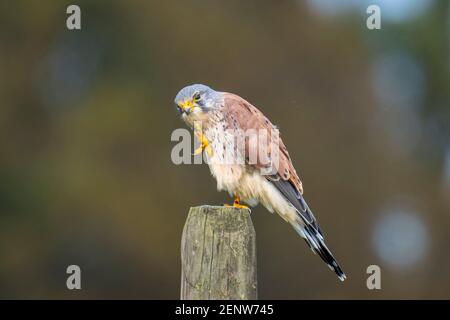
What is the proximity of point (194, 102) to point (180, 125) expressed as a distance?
5867mm

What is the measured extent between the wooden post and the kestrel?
1.64 m

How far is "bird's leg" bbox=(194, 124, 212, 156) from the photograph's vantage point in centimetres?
549

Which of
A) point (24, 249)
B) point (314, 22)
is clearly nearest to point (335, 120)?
point (314, 22)

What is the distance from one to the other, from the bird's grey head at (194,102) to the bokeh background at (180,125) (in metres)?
5.89

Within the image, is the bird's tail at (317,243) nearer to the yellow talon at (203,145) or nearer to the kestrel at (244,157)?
the kestrel at (244,157)

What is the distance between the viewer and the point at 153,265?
12.0 m

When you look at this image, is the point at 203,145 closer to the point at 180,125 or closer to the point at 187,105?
the point at 187,105

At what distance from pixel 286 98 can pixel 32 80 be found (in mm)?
4049

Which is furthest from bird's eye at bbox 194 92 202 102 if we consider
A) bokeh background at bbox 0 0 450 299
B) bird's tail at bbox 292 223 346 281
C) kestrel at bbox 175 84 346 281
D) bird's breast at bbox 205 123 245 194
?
bokeh background at bbox 0 0 450 299

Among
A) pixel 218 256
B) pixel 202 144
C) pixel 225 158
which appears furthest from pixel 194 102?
pixel 218 256

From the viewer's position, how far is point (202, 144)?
5527 millimetres

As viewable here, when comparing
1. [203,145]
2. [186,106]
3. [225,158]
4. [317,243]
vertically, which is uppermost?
[186,106]

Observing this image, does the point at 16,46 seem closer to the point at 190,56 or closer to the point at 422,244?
the point at 190,56

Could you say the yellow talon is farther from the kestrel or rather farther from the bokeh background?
the bokeh background
